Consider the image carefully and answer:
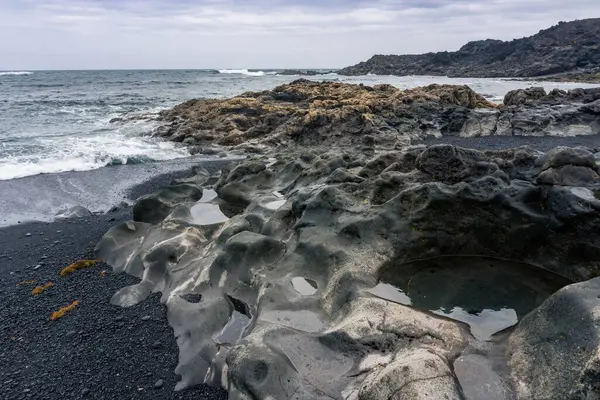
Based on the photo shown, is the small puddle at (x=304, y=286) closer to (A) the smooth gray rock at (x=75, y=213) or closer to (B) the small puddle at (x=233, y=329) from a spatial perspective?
(B) the small puddle at (x=233, y=329)

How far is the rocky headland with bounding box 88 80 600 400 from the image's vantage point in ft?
12.4

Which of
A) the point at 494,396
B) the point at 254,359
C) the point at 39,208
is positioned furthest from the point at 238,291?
the point at 39,208

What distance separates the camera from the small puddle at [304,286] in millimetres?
5555

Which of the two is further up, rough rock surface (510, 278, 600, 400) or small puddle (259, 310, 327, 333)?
rough rock surface (510, 278, 600, 400)

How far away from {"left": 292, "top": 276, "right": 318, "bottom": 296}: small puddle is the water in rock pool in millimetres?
792

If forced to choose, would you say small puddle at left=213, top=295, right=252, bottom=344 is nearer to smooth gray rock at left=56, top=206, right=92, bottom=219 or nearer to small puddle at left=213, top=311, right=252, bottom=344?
small puddle at left=213, top=311, right=252, bottom=344

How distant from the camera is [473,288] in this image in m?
5.44

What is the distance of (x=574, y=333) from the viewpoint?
3521mm

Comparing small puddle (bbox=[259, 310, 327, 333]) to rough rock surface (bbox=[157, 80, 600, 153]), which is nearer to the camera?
small puddle (bbox=[259, 310, 327, 333])

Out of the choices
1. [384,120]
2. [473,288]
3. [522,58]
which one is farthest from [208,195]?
[522,58]

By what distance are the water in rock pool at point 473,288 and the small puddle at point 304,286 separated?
0.79m

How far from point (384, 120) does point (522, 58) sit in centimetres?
8976

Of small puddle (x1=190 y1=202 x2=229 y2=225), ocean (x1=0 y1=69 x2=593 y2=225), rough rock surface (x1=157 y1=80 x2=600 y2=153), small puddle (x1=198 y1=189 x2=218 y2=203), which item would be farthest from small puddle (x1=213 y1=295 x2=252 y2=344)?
rough rock surface (x1=157 y1=80 x2=600 y2=153)

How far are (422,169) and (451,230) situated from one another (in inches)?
54.6
